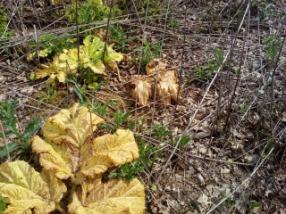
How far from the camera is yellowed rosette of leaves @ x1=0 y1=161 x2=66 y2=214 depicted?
2096mm

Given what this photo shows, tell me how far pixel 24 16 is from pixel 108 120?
146 cm

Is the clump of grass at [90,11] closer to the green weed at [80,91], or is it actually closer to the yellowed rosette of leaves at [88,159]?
the green weed at [80,91]

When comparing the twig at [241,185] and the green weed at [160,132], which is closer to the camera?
the twig at [241,185]

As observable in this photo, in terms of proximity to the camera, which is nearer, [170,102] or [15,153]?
[15,153]

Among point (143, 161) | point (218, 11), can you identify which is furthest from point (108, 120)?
point (218, 11)

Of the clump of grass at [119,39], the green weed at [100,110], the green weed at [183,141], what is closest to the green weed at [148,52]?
the clump of grass at [119,39]

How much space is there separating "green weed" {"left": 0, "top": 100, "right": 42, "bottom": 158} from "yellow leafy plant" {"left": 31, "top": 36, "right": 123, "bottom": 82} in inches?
20.8

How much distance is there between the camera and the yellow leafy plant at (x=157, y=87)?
2.88 metres

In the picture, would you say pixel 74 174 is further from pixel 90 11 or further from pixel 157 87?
pixel 90 11

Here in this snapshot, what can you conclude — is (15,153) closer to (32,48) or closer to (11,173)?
(11,173)

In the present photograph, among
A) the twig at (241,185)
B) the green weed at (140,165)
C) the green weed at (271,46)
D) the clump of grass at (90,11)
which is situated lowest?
the twig at (241,185)

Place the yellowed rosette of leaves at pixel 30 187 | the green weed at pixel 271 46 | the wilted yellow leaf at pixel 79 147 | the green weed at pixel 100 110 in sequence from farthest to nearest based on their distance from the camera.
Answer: the green weed at pixel 271 46
the green weed at pixel 100 110
the wilted yellow leaf at pixel 79 147
the yellowed rosette of leaves at pixel 30 187

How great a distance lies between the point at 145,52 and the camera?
10.3ft

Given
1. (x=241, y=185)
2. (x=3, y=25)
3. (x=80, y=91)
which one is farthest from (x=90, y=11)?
(x=241, y=185)
